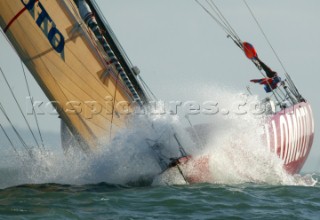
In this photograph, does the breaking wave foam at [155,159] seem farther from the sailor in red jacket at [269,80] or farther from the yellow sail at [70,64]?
the sailor in red jacket at [269,80]

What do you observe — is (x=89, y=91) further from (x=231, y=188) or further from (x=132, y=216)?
(x=132, y=216)

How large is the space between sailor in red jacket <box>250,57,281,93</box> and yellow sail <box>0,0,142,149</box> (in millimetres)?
4481

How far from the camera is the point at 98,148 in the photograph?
34.1 feet

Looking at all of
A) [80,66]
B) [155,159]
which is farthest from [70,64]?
[155,159]

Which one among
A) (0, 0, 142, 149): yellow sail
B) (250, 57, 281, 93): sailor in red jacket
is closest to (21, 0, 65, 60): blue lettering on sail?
(0, 0, 142, 149): yellow sail

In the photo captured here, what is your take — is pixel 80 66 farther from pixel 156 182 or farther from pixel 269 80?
pixel 269 80

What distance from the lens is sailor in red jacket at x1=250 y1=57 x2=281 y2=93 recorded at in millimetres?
14039

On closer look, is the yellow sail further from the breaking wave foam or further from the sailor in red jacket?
the sailor in red jacket

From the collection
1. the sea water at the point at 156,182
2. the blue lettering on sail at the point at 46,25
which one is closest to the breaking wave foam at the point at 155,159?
the sea water at the point at 156,182

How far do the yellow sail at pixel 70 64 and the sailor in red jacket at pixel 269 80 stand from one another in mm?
4481

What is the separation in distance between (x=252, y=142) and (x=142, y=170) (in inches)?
79.7

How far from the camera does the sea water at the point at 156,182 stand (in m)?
7.48

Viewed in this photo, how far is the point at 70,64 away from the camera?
403 inches

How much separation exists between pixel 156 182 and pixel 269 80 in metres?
5.46
